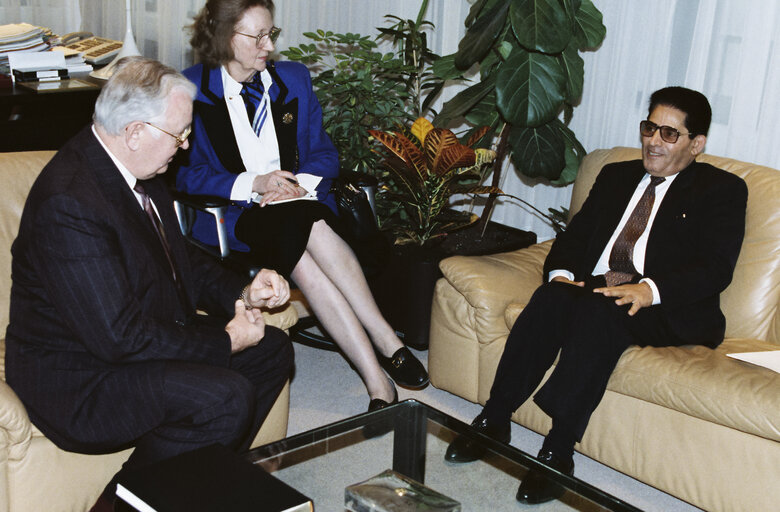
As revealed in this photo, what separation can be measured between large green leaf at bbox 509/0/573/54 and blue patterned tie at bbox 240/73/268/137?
0.98 metres

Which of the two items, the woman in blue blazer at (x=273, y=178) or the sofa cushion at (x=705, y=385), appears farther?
the woman in blue blazer at (x=273, y=178)

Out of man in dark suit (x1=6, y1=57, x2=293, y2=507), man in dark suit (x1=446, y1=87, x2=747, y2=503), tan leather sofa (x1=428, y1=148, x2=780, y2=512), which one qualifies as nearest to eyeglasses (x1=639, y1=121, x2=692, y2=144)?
man in dark suit (x1=446, y1=87, x2=747, y2=503)

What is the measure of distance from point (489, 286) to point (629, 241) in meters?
0.49

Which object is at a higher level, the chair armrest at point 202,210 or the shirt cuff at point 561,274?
the chair armrest at point 202,210

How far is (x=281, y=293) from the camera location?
235cm

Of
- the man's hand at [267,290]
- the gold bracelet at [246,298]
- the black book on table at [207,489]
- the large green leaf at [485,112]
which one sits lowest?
the black book on table at [207,489]

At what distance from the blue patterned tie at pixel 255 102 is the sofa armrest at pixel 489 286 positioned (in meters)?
0.86

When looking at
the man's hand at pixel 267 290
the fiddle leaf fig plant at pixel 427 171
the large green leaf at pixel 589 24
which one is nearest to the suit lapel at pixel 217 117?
the fiddle leaf fig plant at pixel 427 171

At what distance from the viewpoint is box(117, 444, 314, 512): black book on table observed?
1519 millimetres

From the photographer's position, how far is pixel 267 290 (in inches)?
91.5

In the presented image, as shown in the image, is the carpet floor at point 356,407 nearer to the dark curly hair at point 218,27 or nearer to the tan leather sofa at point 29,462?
the tan leather sofa at point 29,462

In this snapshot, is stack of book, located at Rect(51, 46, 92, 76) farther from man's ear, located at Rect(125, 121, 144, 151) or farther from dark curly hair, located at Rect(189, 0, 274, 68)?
man's ear, located at Rect(125, 121, 144, 151)

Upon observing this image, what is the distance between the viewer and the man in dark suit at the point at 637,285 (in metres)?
2.48

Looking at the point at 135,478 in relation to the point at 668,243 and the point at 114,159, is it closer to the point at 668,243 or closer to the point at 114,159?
the point at 114,159
